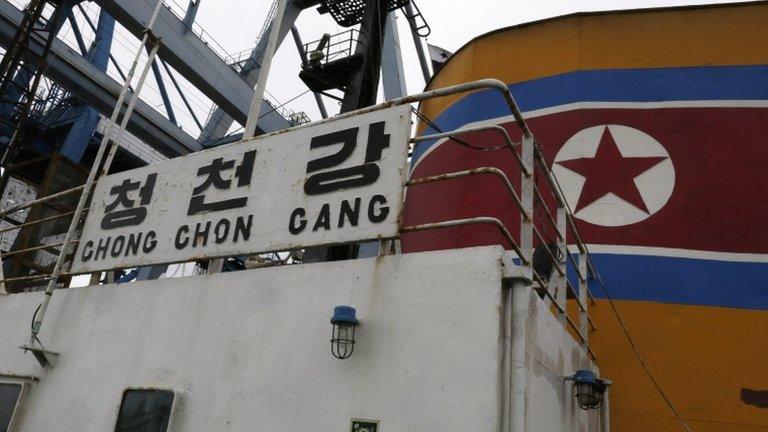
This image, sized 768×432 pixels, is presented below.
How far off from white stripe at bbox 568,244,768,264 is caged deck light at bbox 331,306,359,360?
134 inches

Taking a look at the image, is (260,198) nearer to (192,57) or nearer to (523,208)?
(523,208)

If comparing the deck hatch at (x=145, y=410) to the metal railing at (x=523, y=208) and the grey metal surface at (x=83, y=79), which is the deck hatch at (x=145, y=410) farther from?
the grey metal surface at (x=83, y=79)

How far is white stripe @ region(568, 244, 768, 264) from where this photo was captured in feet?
17.0

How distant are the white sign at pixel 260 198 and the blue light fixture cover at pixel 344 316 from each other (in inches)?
16.3

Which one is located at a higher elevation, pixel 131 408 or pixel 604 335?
pixel 604 335

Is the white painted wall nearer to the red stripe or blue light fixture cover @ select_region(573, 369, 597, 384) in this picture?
blue light fixture cover @ select_region(573, 369, 597, 384)

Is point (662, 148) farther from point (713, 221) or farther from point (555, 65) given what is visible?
point (555, 65)

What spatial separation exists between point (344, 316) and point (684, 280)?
3828mm

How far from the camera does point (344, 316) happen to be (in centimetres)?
274

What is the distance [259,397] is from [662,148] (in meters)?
4.77

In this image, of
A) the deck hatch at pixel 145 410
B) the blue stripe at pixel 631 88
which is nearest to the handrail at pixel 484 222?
the deck hatch at pixel 145 410

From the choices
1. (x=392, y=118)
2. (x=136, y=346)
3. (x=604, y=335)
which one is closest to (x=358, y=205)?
(x=392, y=118)

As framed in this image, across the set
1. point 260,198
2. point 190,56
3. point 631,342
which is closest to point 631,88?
point 631,342

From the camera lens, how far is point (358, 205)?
3.12m
